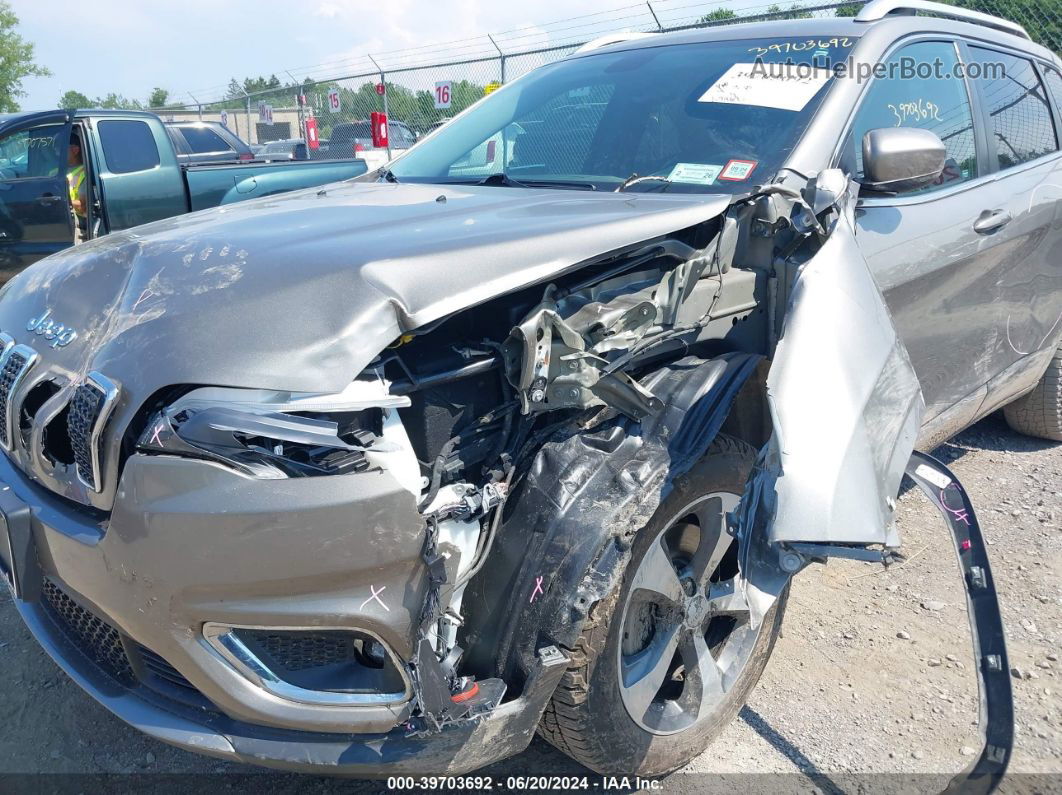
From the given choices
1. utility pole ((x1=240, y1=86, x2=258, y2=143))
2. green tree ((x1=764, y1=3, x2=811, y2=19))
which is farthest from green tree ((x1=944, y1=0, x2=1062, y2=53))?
utility pole ((x1=240, y1=86, x2=258, y2=143))

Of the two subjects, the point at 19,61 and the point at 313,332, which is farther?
the point at 19,61

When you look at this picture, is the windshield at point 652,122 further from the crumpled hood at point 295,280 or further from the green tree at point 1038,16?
the green tree at point 1038,16

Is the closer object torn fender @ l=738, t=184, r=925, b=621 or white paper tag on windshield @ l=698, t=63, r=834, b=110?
torn fender @ l=738, t=184, r=925, b=621

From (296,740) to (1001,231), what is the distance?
3072 mm

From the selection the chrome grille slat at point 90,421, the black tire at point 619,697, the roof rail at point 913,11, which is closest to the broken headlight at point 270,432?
the chrome grille slat at point 90,421

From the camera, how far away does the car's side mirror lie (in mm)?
2520

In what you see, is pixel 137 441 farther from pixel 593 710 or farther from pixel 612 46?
pixel 612 46

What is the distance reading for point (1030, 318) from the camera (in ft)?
12.1

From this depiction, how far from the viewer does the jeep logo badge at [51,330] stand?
6.40 feet

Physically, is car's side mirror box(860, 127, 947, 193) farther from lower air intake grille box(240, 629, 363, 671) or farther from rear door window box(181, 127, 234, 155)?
rear door window box(181, 127, 234, 155)

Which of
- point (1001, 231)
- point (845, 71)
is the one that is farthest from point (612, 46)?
point (1001, 231)

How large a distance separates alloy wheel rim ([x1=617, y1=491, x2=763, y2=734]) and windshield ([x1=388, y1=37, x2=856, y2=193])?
100 centimetres

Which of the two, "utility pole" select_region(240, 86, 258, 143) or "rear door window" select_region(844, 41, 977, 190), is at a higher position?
"rear door window" select_region(844, 41, 977, 190)

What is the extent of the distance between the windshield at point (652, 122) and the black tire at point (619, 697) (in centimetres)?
88
